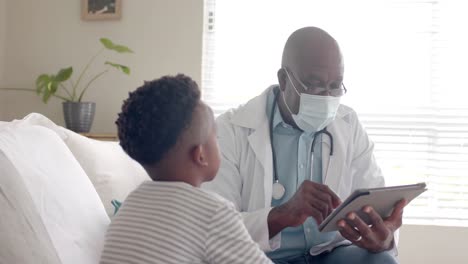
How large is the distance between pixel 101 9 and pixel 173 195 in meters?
2.50

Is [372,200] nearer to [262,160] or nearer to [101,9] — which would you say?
[262,160]

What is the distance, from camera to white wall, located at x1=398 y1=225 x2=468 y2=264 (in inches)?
117

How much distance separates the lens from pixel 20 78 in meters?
3.36

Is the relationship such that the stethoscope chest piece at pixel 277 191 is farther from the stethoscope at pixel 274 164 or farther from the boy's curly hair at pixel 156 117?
the boy's curly hair at pixel 156 117

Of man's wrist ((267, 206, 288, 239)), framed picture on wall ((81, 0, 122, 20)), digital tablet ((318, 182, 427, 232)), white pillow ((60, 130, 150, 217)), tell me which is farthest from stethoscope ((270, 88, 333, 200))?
framed picture on wall ((81, 0, 122, 20))

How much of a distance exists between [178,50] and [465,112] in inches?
63.0

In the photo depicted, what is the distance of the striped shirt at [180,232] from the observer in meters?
0.95

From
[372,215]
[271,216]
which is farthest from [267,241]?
[372,215]

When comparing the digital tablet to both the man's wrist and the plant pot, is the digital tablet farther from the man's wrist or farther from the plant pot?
the plant pot

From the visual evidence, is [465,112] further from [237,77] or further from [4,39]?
[4,39]

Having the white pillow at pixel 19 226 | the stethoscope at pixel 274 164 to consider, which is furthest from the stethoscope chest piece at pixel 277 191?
the white pillow at pixel 19 226

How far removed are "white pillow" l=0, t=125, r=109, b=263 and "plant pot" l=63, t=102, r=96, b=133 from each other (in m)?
1.62

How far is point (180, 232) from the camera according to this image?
96 centimetres

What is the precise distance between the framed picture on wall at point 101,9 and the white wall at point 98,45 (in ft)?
0.13
